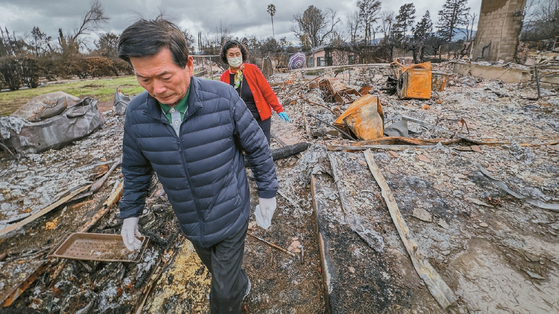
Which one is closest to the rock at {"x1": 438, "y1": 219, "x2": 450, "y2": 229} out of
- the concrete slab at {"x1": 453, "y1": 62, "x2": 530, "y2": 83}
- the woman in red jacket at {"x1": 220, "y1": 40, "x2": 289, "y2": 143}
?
the woman in red jacket at {"x1": 220, "y1": 40, "x2": 289, "y2": 143}

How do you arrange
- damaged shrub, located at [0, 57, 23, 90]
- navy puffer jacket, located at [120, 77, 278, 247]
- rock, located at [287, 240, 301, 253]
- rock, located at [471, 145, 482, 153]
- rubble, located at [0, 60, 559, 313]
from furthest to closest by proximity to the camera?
damaged shrub, located at [0, 57, 23, 90]
rock, located at [471, 145, 482, 153]
rock, located at [287, 240, 301, 253]
rubble, located at [0, 60, 559, 313]
navy puffer jacket, located at [120, 77, 278, 247]

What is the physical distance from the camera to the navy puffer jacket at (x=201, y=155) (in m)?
1.24

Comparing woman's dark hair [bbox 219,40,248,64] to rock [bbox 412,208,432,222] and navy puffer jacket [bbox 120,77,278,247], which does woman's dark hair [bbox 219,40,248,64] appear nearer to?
navy puffer jacket [bbox 120,77,278,247]

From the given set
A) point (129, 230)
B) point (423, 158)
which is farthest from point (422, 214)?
point (129, 230)

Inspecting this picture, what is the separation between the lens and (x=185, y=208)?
4.43 feet

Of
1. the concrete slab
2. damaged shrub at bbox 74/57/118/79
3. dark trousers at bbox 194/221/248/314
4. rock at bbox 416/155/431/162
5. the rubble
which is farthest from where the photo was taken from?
damaged shrub at bbox 74/57/118/79

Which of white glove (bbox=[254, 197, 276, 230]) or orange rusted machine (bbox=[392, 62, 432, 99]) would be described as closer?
white glove (bbox=[254, 197, 276, 230])

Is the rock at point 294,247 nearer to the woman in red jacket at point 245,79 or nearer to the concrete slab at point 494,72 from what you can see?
the woman in red jacket at point 245,79

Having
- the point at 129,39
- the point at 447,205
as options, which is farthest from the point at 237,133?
the point at 447,205

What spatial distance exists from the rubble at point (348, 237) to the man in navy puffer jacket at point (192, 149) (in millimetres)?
884

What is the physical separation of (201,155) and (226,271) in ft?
2.40

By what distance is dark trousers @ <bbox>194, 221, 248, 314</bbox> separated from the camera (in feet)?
4.69

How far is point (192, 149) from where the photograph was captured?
1.23 metres

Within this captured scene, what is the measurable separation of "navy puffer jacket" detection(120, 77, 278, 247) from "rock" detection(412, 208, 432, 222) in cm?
216
